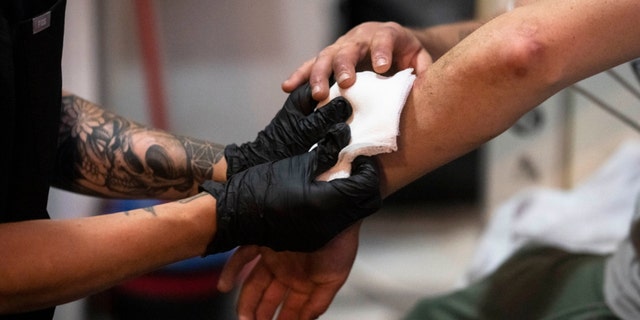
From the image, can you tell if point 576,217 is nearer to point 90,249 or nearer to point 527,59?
point 527,59

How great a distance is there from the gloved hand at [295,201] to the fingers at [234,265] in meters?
0.14

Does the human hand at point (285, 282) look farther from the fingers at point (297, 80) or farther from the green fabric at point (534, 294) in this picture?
the green fabric at point (534, 294)

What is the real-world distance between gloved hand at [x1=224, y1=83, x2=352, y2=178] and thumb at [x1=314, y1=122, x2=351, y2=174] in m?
0.04

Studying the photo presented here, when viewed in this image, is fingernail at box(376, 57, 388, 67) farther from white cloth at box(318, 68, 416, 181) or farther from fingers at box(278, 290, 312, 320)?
fingers at box(278, 290, 312, 320)

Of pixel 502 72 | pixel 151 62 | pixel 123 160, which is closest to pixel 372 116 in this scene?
pixel 502 72

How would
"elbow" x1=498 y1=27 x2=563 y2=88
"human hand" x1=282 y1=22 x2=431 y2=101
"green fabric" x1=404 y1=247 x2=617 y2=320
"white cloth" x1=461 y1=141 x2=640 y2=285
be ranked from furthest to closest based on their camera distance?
1. "white cloth" x1=461 y1=141 x2=640 y2=285
2. "green fabric" x1=404 y1=247 x2=617 y2=320
3. "human hand" x1=282 y1=22 x2=431 y2=101
4. "elbow" x1=498 y1=27 x2=563 y2=88

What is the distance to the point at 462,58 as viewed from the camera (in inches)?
41.1

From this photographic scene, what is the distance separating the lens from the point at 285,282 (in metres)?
1.18

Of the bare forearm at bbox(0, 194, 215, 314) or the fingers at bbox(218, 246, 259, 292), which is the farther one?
the fingers at bbox(218, 246, 259, 292)

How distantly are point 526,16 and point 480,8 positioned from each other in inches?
50.0

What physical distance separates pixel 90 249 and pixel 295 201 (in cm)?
25

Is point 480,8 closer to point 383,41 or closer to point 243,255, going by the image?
point 383,41

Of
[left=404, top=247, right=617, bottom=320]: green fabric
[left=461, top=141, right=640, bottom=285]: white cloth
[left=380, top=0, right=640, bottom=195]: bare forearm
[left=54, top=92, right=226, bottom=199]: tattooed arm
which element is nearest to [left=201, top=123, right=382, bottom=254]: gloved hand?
[left=380, top=0, right=640, bottom=195]: bare forearm

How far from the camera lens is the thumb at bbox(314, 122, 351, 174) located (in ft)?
3.32
